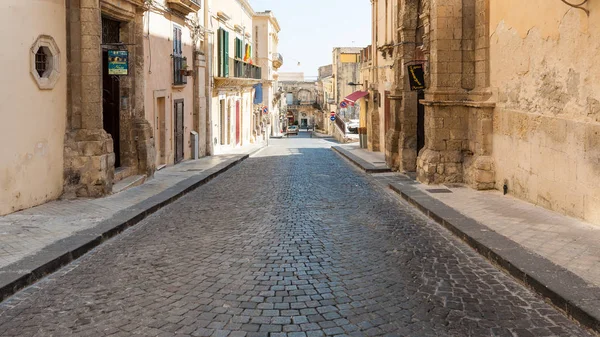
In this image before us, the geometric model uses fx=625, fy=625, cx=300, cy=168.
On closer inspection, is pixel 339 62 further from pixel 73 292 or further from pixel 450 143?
pixel 73 292

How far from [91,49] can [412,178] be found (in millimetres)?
7972

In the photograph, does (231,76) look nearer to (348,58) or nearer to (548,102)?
(548,102)

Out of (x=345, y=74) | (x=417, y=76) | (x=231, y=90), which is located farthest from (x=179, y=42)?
(x=345, y=74)

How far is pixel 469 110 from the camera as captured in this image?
13.1 meters

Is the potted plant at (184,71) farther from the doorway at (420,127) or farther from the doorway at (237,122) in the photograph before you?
the doorway at (237,122)

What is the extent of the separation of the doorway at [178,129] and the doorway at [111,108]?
17.0 feet

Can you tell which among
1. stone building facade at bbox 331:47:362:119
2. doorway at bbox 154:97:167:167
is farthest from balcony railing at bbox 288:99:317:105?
doorway at bbox 154:97:167:167

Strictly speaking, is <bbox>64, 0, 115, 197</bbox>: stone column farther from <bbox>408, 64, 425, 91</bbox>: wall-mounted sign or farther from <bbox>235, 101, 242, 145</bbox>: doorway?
<bbox>235, 101, 242, 145</bbox>: doorway

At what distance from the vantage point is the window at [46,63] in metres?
10.4

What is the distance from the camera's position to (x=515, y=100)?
11305 mm

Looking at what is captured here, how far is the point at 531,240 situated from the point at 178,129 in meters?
14.4

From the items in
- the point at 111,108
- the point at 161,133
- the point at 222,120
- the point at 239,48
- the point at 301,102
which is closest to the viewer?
the point at 111,108

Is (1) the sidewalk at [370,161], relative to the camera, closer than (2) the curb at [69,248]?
No

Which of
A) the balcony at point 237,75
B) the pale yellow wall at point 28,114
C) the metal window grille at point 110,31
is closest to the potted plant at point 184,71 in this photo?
the metal window grille at point 110,31
